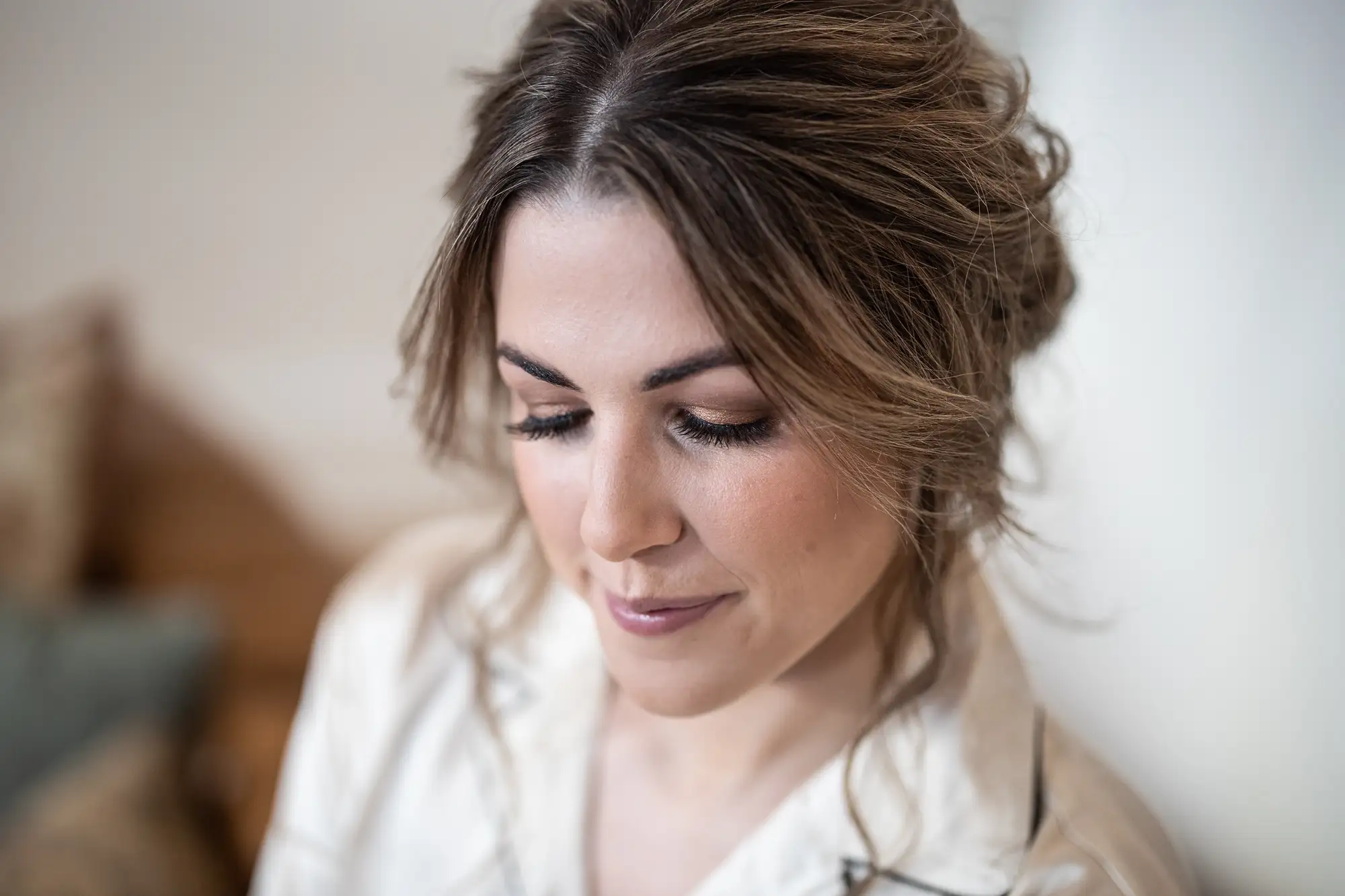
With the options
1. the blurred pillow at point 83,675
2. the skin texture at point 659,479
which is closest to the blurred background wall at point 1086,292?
the skin texture at point 659,479

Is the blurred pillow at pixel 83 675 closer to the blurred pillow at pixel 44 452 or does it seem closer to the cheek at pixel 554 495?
the blurred pillow at pixel 44 452

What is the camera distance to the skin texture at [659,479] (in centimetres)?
58

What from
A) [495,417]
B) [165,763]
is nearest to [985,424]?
[495,417]

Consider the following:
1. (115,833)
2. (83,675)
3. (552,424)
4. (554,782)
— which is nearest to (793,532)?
(552,424)

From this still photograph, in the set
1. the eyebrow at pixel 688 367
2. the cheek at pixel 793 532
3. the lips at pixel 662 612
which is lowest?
the lips at pixel 662 612

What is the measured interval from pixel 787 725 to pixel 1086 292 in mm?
541

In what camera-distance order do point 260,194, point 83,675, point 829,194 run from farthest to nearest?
point 260,194
point 83,675
point 829,194

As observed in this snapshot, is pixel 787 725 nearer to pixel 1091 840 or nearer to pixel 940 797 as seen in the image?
pixel 940 797

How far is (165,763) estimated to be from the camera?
4.47 ft

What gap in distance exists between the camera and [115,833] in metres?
1.20

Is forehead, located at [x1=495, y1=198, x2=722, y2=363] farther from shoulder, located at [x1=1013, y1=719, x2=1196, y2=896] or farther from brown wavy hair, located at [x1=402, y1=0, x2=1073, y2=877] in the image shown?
shoulder, located at [x1=1013, y1=719, x2=1196, y2=896]

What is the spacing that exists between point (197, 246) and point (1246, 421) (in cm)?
149

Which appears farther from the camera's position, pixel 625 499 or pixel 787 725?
pixel 787 725

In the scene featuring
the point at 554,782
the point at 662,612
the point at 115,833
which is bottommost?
the point at 115,833
